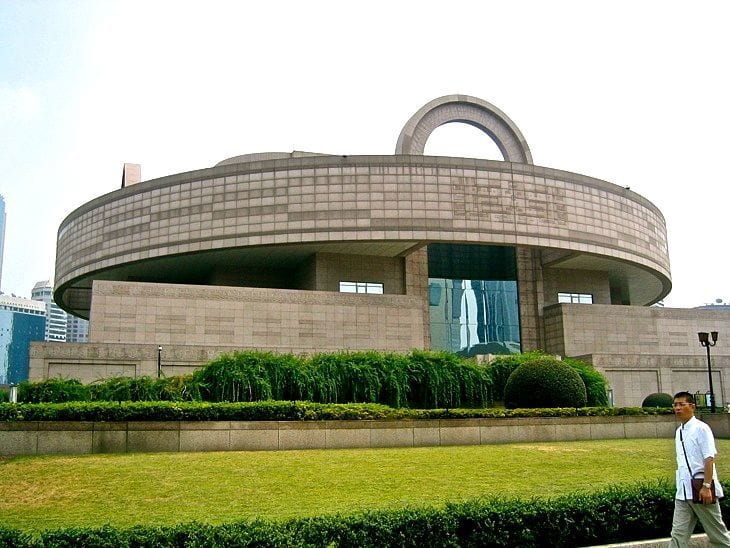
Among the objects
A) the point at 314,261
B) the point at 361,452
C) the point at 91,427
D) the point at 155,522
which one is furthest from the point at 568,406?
the point at 314,261

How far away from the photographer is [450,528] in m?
8.12

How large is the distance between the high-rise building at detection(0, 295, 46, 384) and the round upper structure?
4580 inches

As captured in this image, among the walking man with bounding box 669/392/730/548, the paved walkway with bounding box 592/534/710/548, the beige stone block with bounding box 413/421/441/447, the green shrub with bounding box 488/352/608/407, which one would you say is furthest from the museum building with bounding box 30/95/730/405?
the walking man with bounding box 669/392/730/548

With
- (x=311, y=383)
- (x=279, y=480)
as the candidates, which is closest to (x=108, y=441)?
(x=279, y=480)

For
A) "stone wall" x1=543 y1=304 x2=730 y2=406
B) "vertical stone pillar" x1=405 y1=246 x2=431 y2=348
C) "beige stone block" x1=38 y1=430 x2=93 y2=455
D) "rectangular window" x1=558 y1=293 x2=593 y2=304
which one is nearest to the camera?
"beige stone block" x1=38 y1=430 x2=93 y2=455

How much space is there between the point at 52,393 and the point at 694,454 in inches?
687

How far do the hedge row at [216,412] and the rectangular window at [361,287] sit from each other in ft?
60.9

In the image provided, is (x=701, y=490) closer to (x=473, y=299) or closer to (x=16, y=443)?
(x=16, y=443)

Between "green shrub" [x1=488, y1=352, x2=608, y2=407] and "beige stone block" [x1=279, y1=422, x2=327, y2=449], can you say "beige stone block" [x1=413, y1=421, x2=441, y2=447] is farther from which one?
"green shrub" [x1=488, y1=352, x2=608, y2=407]

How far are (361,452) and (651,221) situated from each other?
32.2 metres

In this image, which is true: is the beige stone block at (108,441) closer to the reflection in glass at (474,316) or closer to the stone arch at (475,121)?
the reflection in glass at (474,316)

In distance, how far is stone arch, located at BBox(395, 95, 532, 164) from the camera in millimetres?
42969

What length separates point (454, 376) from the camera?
2588 cm

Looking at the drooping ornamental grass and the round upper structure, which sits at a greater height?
the round upper structure
